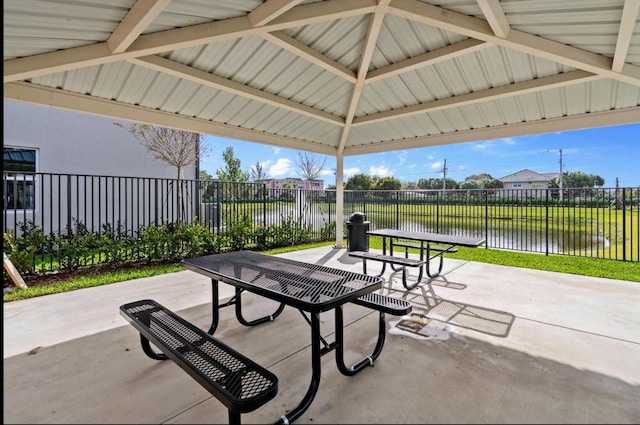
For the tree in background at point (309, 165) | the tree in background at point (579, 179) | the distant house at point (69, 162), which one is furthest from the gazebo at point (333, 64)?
the tree in background at point (579, 179)

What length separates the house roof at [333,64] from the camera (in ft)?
9.41

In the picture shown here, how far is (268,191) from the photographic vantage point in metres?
8.82

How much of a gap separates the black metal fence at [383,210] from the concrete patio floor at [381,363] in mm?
3616

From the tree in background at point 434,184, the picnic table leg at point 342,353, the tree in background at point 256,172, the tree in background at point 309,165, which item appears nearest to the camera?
the picnic table leg at point 342,353

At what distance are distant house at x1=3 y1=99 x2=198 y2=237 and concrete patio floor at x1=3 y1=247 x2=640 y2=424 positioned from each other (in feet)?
13.3

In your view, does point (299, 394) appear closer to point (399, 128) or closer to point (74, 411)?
point (74, 411)

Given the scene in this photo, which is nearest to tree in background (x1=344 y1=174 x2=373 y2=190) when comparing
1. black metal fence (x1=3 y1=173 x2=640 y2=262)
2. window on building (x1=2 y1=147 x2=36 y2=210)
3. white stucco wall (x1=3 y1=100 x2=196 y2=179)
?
black metal fence (x1=3 y1=173 x2=640 y2=262)

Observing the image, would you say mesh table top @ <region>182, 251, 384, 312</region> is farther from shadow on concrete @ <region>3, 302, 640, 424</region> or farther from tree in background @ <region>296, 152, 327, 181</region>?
tree in background @ <region>296, 152, 327, 181</region>

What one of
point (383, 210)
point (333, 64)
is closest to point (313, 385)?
point (333, 64)

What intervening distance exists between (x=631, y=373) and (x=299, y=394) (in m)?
2.69

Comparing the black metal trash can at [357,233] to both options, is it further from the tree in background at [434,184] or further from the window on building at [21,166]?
the tree in background at [434,184]

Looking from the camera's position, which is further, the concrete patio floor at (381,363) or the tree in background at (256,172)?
the tree in background at (256,172)

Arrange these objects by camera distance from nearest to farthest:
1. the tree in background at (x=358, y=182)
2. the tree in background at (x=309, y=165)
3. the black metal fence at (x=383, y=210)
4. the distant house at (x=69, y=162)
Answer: the black metal fence at (x=383, y=210)
the distant house at (x=69, y=162)
the tree in background at (x=309, y=165)
the tree in background at (x=358, y=182)

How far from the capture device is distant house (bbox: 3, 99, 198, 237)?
7.36m
